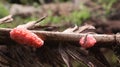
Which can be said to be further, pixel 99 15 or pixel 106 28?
pixel 99 15

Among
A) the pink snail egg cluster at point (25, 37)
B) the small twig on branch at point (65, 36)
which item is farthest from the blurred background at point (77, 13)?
the pink snail egg cluster at point (25, 37)

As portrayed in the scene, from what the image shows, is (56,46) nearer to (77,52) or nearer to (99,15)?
(77,52)

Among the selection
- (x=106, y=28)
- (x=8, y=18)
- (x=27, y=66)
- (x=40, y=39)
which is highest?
(x=8, y=18)

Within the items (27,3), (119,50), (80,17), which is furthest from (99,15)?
(119,50)

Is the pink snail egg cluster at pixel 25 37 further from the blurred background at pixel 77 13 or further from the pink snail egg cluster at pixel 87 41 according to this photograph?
the blurred background at pixel 77 13

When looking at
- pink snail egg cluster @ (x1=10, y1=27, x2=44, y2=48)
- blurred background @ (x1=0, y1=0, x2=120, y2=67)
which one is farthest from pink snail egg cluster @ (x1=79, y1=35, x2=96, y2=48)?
blurred background @ (x1=0, y1=0, x2=120, y2=67)

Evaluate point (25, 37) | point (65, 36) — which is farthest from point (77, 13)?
point (25, 37)

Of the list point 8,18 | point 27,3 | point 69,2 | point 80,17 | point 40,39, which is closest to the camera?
point 40,39

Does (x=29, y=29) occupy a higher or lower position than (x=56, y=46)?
higher
